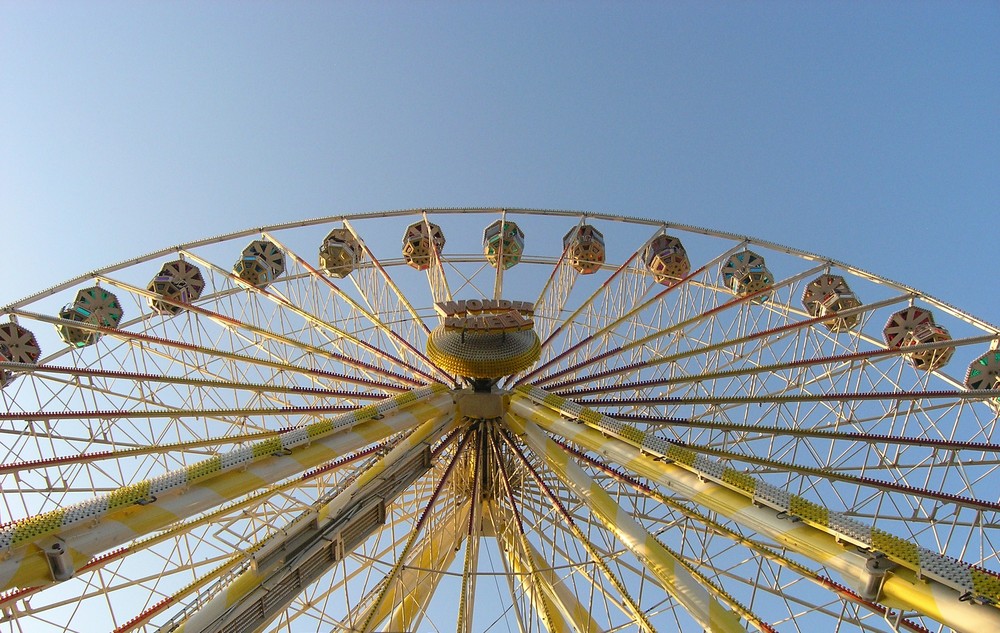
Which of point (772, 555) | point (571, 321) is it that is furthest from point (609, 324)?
point (772, 555)

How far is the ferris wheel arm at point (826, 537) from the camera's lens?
741 centimetres

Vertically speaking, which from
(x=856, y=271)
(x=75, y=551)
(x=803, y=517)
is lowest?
(x=75, y=551)

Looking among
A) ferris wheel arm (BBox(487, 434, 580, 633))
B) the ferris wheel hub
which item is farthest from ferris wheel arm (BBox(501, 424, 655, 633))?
the ferris wheel hub

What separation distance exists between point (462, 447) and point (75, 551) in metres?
10.2

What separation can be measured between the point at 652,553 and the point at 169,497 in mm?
8017

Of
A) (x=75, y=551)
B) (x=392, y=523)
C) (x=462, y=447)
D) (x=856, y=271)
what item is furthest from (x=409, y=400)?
(x=856, y=271)

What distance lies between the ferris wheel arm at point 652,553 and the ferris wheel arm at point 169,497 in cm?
355

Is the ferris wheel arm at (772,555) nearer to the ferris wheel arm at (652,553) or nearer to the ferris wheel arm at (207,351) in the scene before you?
the ferris wheel arm at (652,553)

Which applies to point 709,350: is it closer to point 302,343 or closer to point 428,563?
point 428,563

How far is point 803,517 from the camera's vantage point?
30.3 ft

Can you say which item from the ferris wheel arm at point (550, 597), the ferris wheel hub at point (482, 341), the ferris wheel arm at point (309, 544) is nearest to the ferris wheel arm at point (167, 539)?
the ferris wheel arm at point (309, 544)

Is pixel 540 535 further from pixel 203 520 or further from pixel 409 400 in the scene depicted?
pixel 203 520

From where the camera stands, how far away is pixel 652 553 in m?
11.1

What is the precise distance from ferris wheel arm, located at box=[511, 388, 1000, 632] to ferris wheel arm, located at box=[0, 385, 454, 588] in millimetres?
4698
